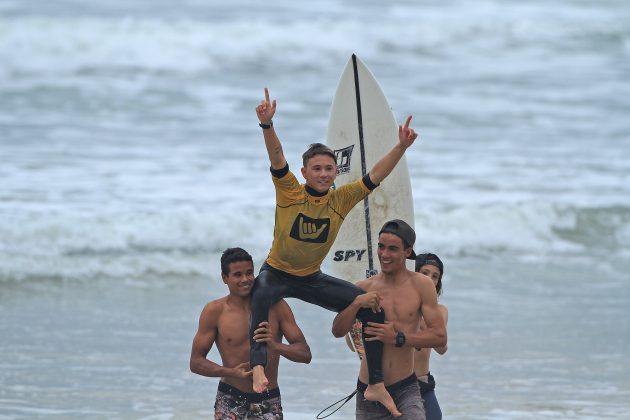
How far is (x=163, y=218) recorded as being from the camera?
13312 millimetres

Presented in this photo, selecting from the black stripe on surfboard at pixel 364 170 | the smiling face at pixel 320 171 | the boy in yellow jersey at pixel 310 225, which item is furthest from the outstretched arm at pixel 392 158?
the black stripe on surfboard at pixel 364 170

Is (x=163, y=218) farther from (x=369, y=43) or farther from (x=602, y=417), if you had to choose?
(x=369, y=43)

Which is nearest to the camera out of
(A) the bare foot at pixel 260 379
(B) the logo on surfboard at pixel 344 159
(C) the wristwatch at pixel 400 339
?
(A) the bare foot at pixel 260 379

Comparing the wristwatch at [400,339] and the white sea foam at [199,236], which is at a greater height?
the white sea foam at [199,236]

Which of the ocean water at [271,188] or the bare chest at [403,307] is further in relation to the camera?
the ocean water at [271,188]

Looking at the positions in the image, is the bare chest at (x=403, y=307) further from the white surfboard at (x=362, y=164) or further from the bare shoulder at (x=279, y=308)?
the white surfboard at (x=362, y=164)

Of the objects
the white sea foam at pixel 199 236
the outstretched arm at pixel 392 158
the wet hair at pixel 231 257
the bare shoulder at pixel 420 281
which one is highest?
the white sea foam at pixel 199 236

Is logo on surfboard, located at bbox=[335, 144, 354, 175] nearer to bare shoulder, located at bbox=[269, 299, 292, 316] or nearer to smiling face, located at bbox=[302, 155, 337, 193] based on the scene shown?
smiling face, located at bbox=[302, 155, 337, 193]

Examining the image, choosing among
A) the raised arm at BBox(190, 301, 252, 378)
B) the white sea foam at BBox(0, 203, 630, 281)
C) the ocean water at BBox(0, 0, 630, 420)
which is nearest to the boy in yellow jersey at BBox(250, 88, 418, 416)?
the raised arm at BBox(190, 301, 252, 378)

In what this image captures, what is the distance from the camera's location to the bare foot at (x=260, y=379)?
5.11 m

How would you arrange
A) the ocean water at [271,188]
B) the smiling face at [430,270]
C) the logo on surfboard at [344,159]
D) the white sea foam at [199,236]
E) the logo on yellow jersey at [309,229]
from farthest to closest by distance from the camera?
the white sea foam at [199,236], the ocean water at [271,188], the logo on surfboard at [344,159], the smiling face at [430,270], the logo on yellow jersey at [309,229]

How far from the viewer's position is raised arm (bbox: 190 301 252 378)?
528cm

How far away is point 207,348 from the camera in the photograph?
5.38 metres

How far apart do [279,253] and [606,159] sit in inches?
485
